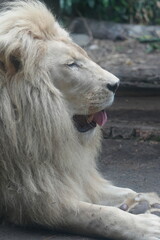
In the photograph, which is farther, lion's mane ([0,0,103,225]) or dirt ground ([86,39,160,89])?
dirt ground ([86,39,160,89])

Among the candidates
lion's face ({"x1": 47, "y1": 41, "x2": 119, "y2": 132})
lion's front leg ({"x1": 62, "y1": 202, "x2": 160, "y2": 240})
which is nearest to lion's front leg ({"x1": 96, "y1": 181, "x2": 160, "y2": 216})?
lion's front leg ({"x1": 62, "y1": 202, "x2": 160, "y2": 240})

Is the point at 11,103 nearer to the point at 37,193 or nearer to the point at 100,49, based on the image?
the point at 37,193

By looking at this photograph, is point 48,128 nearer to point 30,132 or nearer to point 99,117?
point 30,132

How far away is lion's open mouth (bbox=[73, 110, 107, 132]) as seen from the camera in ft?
12.7

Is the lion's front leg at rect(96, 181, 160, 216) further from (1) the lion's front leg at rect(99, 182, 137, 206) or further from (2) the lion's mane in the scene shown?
(2) the lion's mane

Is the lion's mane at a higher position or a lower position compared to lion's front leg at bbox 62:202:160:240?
higher

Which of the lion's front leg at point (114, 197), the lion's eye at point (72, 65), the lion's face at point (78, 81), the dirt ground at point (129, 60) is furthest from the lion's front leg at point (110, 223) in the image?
the dirt ground at point (129, 60)

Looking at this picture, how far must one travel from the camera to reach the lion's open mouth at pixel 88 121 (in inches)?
152

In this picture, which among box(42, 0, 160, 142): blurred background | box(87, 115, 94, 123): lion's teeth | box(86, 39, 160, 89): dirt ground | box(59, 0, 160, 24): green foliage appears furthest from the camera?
box(59, 0, 160, 24): green foliage

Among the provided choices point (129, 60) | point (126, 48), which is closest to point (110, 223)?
point (129, 60)

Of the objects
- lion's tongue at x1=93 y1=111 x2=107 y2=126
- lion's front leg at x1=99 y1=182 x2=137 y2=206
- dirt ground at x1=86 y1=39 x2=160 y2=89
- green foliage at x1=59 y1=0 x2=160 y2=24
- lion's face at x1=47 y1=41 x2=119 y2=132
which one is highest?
lion's face at x1=47 y1=41 x2=119 y2=132

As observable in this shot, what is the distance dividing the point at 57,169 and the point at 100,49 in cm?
524

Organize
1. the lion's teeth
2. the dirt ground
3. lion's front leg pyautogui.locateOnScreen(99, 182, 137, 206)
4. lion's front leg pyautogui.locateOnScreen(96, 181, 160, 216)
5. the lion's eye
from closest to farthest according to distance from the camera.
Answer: the lion's eye
the lion's teeth
lion's front leg pyautogui.locateOnScreen(96, 181, 160, 216)
lion's front leg pyautogui.locateOnScreen(99, 182, 137, 206)
the dirt ground

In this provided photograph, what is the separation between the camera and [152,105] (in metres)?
6.20
